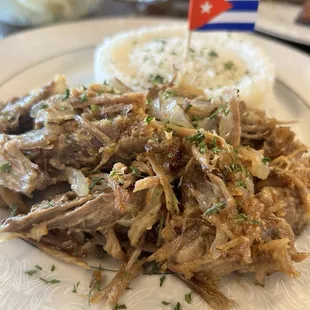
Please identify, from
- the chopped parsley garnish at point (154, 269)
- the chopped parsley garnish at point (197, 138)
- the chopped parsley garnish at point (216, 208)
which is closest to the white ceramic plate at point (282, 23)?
the chopped parsley garnish at point (197, 138)

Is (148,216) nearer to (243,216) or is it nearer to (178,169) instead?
(178,169)

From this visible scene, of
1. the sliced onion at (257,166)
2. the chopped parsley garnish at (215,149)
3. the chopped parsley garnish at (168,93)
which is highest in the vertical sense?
the chopped parsley garnish at (168,93)

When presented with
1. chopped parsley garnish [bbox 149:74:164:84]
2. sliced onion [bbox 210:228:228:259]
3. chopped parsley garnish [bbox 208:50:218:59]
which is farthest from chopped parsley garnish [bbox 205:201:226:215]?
chopped parsley garnish [bbox 208:50:218:59]

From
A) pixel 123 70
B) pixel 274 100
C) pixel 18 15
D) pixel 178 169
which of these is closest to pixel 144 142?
pixel 178 169

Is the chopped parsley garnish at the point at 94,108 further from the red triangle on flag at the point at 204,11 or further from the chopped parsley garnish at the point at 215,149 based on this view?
the red triangle on flag at the point at 204,11

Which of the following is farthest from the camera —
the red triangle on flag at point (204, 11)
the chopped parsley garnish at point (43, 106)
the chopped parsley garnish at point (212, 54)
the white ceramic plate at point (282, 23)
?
the white ceramic plate at point (282, 23)

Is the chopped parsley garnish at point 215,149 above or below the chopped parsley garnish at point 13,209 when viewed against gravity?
above

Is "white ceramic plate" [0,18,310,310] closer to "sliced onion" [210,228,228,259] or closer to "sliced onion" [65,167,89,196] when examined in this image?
"sliced onion" [210,228,228,259]
